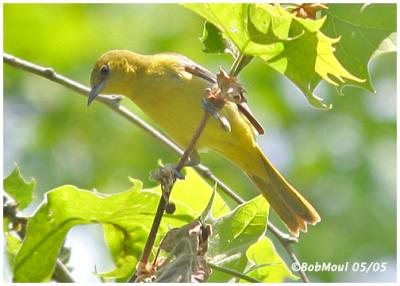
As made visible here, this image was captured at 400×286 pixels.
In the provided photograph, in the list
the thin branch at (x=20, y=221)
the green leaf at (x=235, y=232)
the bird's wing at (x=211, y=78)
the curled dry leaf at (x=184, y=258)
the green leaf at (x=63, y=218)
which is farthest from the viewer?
the bird's wing at (x=211, y=78)

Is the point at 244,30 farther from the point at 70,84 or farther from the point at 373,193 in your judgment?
the point at 373,193

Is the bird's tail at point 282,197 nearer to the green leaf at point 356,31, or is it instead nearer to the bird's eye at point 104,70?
the bird's eye at point 104,70

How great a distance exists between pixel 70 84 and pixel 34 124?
483 cm

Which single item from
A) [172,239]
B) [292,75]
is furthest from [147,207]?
[292,75]

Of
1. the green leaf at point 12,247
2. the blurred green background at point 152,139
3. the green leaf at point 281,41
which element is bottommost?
the blurred green background at point 152,139

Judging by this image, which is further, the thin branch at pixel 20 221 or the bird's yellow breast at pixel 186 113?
the bird's yellow breast at pixel 186 113

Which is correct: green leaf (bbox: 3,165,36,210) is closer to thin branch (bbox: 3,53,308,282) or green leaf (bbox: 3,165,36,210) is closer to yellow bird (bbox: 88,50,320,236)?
thin branch (bbox: 3,53,308,282)

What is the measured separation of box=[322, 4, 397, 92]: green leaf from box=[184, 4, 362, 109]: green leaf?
0.69 feet

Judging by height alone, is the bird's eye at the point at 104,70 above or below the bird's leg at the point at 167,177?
below

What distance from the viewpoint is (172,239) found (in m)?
2.60

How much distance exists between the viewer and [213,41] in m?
2.94

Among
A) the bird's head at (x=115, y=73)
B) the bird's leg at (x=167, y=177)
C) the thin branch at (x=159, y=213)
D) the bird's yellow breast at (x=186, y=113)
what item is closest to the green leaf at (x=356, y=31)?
the thin branch at (x=159, y=213)

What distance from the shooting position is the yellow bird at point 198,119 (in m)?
3.90

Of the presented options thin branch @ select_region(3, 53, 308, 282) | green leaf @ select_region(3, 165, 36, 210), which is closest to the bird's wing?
thin branch @ select_region(3, 53, 308, 282)
